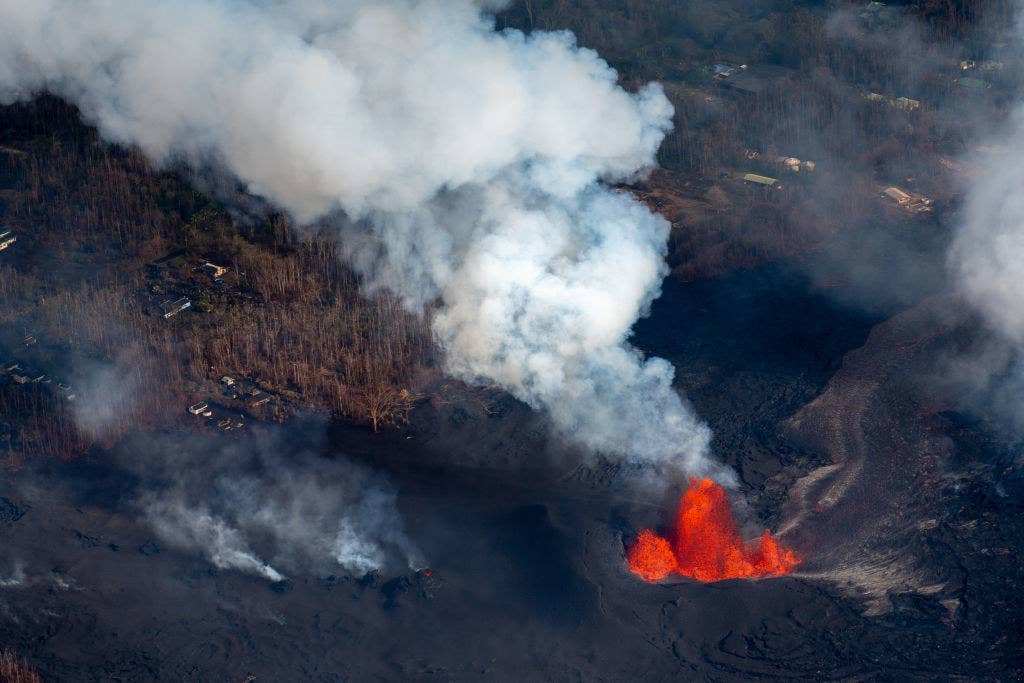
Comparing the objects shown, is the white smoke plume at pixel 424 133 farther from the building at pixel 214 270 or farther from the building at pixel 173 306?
the building at pixel 173 306

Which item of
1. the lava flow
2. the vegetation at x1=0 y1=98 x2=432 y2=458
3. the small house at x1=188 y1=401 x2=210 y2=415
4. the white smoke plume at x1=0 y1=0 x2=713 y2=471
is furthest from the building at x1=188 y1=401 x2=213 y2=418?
the lava flow

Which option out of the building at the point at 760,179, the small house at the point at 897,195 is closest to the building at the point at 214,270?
the building at the point at 760,179

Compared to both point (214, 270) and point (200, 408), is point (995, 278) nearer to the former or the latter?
point (200, 408)

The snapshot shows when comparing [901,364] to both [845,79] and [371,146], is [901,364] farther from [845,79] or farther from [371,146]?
[845,79]

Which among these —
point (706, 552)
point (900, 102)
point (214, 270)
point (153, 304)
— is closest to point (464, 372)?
point (214, 270)

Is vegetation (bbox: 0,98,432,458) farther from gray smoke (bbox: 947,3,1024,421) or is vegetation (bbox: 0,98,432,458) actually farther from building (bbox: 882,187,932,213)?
building (bbox: 882,187,932,213)

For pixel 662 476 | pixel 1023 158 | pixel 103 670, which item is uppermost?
pixel 1023 158

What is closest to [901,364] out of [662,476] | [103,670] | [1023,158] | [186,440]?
[662,476]
